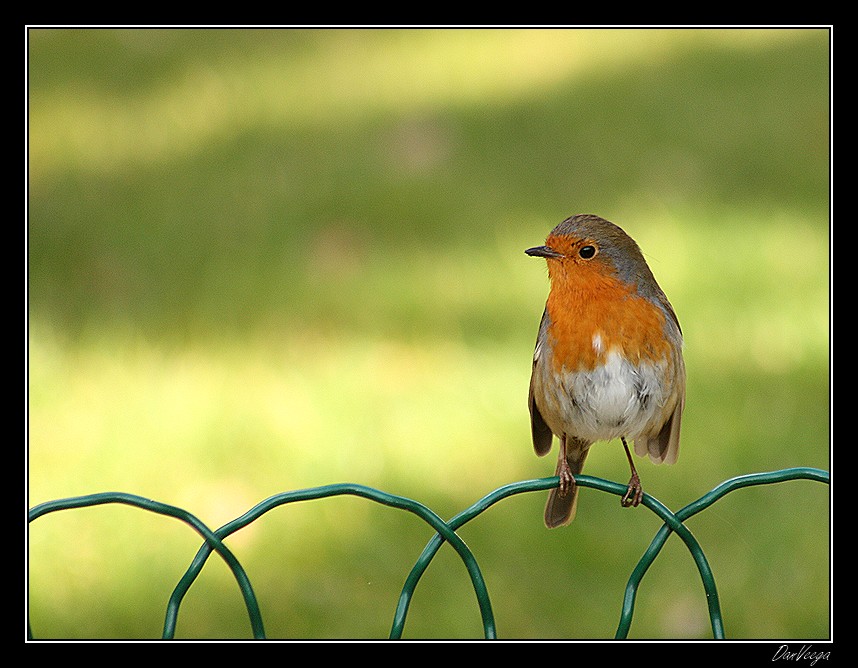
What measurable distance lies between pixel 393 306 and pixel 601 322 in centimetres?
210

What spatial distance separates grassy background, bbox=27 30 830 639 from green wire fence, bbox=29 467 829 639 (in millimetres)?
1370

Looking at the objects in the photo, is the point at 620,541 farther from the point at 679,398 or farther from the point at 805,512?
the point at 679,398

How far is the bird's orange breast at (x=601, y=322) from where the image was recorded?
2766 mm

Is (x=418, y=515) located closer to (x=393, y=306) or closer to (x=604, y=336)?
(x=604, y=336)

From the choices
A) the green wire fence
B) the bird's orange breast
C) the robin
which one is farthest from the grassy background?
the green wire fence

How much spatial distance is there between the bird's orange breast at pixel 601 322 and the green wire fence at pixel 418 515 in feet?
2.28

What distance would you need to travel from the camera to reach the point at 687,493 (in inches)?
153

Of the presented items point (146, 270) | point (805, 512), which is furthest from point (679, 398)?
point (146, 270)

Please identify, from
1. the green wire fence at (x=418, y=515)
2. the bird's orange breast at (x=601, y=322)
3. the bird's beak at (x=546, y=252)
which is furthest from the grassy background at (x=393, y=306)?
the green wire fence at (x=418, y=515)

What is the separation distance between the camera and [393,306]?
4.79 m

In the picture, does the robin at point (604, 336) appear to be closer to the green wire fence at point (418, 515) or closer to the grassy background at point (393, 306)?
the green wire fence at point (418, 515)

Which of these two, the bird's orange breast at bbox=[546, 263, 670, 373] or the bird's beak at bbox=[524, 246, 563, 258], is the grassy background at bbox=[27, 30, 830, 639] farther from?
the bird's beak at bbox=[524, 246, 563, 258]

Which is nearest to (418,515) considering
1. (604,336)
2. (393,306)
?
(604,336)

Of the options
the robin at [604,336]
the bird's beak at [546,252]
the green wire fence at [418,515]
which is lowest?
the green wire fence at [418,515]
